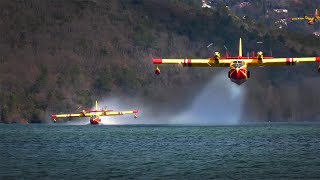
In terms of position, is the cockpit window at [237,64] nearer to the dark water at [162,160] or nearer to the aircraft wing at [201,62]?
the aircraft wing at [201,62]

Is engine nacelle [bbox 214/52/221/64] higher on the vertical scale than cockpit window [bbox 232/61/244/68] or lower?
higher

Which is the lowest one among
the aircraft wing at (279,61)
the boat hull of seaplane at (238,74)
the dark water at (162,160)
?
the dark water at (162,160)

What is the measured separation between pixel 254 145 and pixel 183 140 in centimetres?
1392

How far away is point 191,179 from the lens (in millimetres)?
64062

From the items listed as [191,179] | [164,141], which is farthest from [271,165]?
[164,141]

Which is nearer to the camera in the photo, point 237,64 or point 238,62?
point 237,64

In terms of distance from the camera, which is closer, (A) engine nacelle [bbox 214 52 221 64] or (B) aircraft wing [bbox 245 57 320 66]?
(A) engine nacelle [bbox 214 52 221 64]

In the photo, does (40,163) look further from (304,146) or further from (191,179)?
(304,146)

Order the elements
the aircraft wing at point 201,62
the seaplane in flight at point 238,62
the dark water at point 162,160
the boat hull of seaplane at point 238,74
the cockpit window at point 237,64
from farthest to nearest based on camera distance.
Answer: the aircraft wing at point 201,62, the cockpit window at point 237,64, the seaplane in flight at point 238,62, the boat hull of seaplane at point 238,74, the dark water at point 162,160

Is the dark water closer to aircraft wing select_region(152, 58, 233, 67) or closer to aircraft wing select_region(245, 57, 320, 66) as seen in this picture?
aircraft wing select_region(152, 58, 233, 67)

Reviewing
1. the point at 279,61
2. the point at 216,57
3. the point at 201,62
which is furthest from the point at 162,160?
the point at 279,61

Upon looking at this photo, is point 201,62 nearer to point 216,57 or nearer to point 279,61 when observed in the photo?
point 216,57

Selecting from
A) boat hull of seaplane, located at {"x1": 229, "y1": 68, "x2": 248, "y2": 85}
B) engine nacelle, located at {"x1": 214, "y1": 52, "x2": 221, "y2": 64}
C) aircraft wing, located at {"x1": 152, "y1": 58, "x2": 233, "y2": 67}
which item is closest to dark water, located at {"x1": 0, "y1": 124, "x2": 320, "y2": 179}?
boat hull of seaplane, located at {"x1": 229, "y1": 68, "x2": 248, "y2": 85}

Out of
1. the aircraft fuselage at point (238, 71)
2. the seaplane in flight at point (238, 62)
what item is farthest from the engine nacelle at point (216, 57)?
the aircraft fuselage at point (238, 71)
